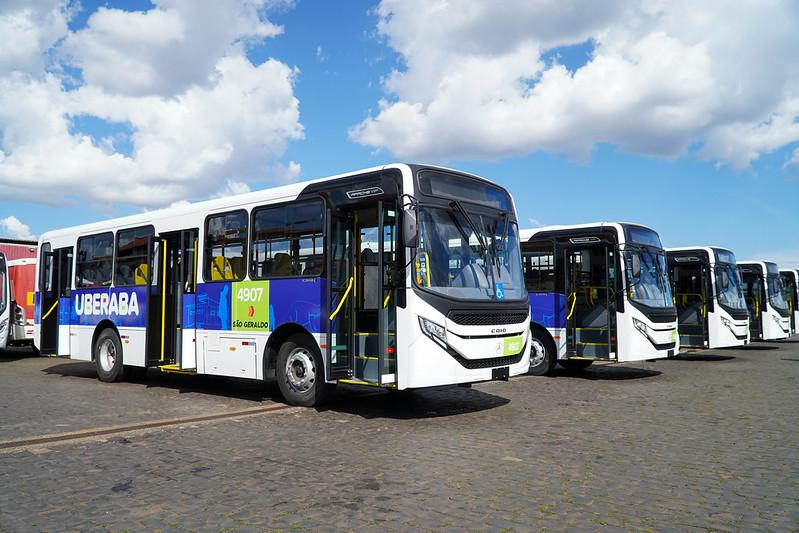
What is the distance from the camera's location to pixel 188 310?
39.4 ft

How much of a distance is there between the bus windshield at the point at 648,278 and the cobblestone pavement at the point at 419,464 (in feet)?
8.91

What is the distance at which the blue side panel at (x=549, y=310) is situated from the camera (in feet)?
48.3

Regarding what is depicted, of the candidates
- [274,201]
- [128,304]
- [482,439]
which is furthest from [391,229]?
[128,304]

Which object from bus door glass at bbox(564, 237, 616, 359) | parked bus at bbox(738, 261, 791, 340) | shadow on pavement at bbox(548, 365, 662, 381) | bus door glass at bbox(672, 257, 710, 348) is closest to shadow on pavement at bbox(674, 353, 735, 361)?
bus door glass at bbox(672, 257, 710, 348)

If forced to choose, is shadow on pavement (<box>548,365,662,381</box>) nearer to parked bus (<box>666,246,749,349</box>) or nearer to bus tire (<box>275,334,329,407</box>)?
parked bus (<box>666,246,749,349</box>)

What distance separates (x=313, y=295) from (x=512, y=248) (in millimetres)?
3136

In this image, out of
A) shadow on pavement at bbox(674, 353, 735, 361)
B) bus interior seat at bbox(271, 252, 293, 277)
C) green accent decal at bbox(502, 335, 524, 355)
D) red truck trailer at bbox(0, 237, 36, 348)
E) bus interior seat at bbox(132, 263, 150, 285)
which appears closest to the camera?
green accent decal at bbox(502, 335, 524, 355)

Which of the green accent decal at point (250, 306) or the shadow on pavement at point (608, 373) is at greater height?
the green accent decal at point (250, 306)

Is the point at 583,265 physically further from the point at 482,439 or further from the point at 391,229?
the point at 482,439

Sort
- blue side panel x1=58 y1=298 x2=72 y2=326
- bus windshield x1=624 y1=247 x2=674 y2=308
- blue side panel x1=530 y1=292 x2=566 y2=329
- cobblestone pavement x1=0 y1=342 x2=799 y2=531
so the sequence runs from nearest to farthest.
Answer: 1. cobblestone pavement x1=0 y1=342 x2=799 y2=531
2. bus windshield x1=624 y1=247 x2=674 y2=308
3. blue side panel x1=530 y1=292 x2=566 y2=329
4. blue side panel x1=58 y1=298 x2=72 y2=326

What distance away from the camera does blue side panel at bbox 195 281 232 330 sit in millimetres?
11375

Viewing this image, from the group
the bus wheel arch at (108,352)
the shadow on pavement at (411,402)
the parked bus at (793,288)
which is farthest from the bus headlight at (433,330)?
the parked bus at (793,288)

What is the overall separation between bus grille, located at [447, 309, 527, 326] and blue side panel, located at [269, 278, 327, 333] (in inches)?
82.4

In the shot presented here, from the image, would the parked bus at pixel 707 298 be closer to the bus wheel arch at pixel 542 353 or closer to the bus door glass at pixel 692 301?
the bus door glass at pixel 692 301
